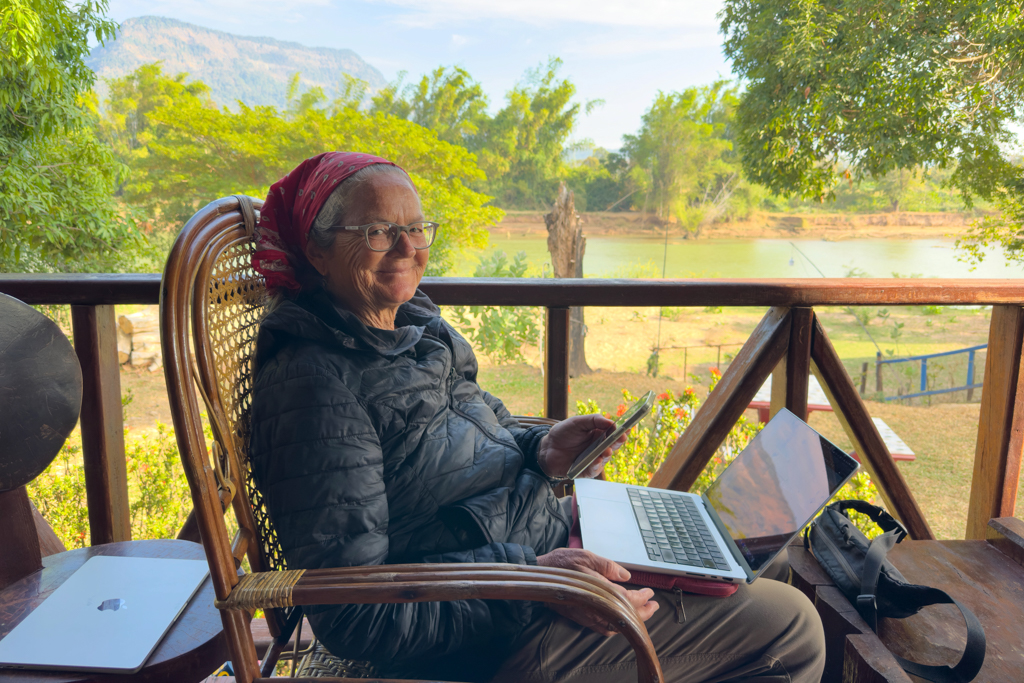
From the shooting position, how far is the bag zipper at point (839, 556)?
1.24m

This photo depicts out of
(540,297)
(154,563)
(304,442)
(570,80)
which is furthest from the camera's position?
(570,80)

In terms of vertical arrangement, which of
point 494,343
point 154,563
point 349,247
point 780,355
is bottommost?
point 494,343

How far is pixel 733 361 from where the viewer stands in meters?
1.68

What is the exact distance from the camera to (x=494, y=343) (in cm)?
1154

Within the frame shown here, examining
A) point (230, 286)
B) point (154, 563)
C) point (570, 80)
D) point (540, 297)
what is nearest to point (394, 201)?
point (230, 286)

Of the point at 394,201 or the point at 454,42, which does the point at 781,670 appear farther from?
the point at 454,42

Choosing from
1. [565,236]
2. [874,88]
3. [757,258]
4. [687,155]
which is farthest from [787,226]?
[565,236]

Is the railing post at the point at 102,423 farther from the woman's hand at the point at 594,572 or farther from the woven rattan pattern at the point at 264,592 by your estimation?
the woman's hand at the point at 594,572

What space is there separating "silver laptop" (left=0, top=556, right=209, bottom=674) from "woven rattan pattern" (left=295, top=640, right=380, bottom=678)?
0.22 m

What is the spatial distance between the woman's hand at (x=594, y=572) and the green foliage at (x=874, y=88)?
10.8 m

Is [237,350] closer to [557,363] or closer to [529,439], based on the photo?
[529,439]

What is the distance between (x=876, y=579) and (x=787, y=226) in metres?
22.3

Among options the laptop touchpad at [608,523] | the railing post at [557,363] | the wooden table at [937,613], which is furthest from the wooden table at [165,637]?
the wooden table at [937,613]

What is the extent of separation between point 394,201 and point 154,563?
77 cm
